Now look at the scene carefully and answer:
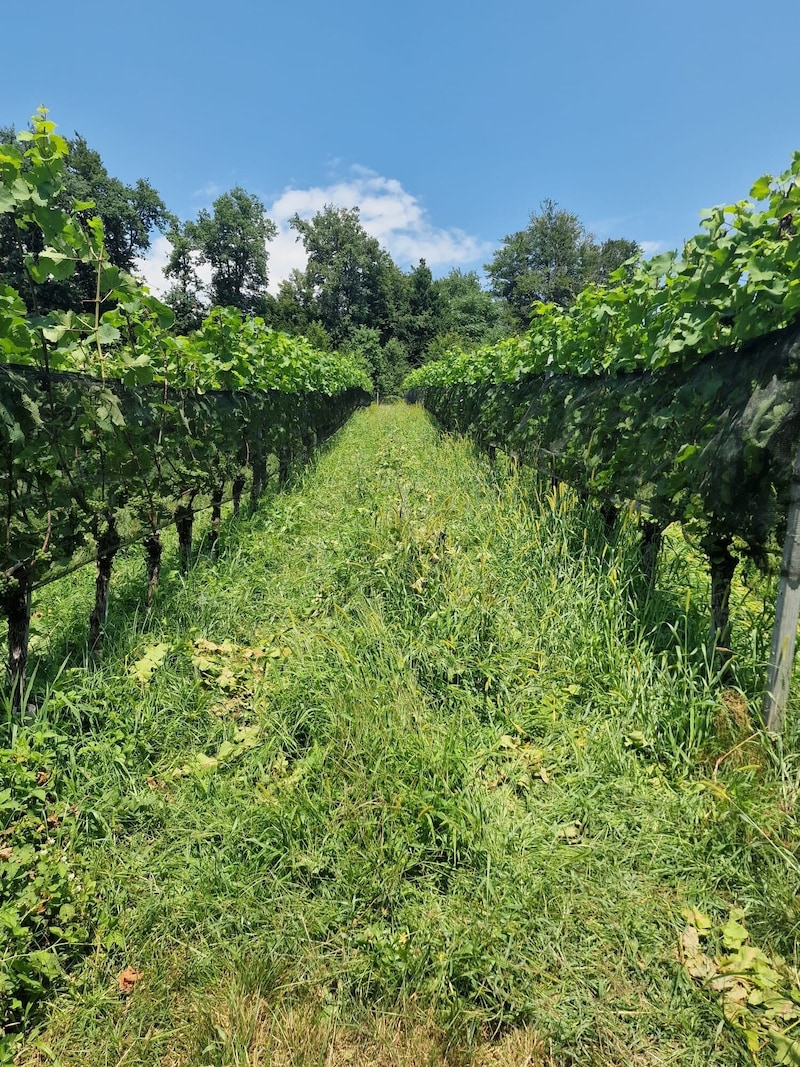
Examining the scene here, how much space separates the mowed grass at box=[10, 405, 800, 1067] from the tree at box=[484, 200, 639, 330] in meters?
62.4

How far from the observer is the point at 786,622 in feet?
7.24

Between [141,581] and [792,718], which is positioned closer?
[792,718]

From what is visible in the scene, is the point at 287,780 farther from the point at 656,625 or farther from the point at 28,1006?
the point at 656,625

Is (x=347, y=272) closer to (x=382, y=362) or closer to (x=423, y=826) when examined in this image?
(x=382, y=362)

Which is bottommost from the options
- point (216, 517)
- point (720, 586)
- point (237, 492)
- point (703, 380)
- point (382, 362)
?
point (216, 517)

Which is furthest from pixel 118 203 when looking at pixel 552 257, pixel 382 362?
pixel 552 257

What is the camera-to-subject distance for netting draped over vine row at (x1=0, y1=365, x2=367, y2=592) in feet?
8.00

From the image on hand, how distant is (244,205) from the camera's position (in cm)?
5628

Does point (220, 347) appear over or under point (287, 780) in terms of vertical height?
over

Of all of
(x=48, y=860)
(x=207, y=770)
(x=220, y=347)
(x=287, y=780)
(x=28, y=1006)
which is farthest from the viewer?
(x=220, y=347)

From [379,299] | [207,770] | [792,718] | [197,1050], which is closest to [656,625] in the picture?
[792,718]

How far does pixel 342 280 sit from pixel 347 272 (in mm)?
1459

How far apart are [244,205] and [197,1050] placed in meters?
67.4

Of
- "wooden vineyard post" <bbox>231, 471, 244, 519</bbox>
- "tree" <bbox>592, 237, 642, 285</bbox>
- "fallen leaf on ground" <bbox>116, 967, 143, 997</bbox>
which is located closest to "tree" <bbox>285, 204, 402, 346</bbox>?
"tree" <bbox>592, 237, 642, 285</bbox>
